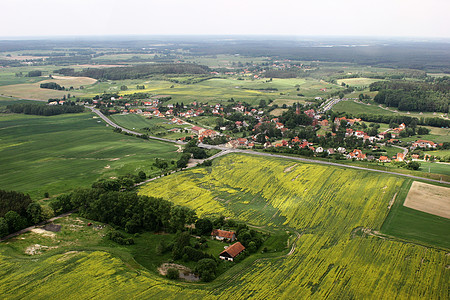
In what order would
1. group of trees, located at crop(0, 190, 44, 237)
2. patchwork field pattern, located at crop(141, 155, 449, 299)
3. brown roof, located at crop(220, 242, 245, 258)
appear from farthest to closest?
1. group of trees, located at crop(0, 190, 44, 237)
2. brown roof, located at crop(220, 242, 245, 258)
3. patchwork field pattern, located at crop(141, 155, 449, 299)

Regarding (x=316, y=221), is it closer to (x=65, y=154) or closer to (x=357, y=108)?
(x=65, y=154)

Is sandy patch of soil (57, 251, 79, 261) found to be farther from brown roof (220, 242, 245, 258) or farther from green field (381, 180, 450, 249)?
green field (381, 180, 450, 249)

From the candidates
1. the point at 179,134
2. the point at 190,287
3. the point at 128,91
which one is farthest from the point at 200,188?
the point at 128,91

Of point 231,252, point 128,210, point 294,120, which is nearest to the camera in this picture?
point 231,252

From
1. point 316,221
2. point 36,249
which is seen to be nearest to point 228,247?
point 316,221

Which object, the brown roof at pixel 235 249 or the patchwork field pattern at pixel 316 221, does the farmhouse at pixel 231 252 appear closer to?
the brown roof at pixel 235 249

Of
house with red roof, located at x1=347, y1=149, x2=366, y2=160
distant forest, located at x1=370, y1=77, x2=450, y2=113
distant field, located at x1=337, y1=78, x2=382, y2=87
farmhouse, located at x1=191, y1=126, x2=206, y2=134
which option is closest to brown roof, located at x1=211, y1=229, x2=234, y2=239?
house with red roof, located at x1=347, y1=149, x2=366, y2=160
